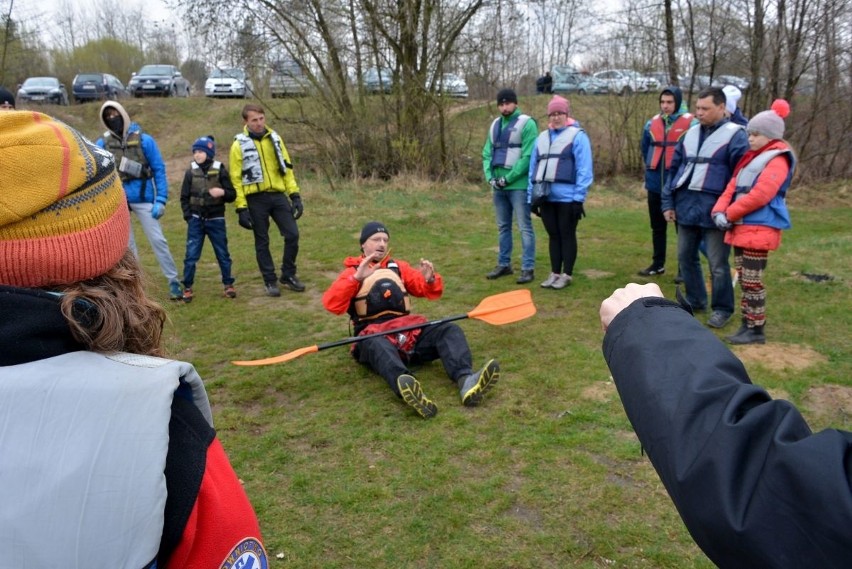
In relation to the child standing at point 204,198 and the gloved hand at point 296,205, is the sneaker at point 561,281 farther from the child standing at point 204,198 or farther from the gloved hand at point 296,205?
the child standing at point 204,198

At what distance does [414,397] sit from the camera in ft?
13.3

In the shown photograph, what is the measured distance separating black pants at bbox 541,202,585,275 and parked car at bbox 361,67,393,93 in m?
8.54

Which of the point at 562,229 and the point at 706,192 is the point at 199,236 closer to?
the point at 562,229

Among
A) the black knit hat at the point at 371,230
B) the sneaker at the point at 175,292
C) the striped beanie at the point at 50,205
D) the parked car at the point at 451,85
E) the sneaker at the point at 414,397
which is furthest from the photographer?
the parked car at the point at 451,85

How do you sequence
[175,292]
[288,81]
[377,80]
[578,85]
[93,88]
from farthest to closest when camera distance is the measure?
[93,88] < [578,85] < [288,81] < [377,80] < [175,292]

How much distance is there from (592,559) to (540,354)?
2.44 m

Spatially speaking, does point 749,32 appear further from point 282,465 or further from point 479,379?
point 282,465

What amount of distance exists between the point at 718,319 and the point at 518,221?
241 centimetres

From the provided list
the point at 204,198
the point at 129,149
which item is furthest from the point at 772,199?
the point at 129,149

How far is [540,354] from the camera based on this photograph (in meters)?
5.11

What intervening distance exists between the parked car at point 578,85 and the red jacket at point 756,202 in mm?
11379

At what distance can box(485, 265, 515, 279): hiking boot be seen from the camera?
7461 mm

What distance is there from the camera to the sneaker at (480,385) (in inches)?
165

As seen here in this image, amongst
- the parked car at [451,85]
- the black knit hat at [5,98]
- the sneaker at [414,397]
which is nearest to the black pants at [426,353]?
the sneaker at [414,397]
